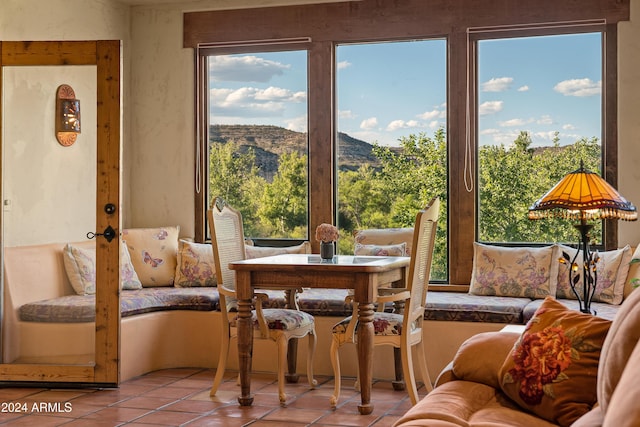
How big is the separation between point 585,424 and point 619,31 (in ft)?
14.7

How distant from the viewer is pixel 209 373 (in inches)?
231

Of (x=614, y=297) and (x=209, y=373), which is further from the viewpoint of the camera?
(x=209, y=373)

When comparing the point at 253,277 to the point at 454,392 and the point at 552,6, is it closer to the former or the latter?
the point at 454,392

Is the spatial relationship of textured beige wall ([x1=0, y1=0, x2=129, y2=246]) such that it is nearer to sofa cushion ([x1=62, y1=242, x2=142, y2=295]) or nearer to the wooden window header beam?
sofa cushion ([x1=62, y1=242, x2=142, y2=295])

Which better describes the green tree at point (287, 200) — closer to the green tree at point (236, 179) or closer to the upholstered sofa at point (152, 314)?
the green tree at point (236, 179)

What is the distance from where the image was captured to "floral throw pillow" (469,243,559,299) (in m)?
5.79

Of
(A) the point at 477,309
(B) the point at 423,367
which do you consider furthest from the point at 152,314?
(A) the point at 477,309

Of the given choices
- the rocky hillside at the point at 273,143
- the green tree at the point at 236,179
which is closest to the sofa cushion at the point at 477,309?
the rocky hillside at the point at 273,143

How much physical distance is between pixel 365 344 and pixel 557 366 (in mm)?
1921

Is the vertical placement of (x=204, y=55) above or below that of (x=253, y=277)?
above

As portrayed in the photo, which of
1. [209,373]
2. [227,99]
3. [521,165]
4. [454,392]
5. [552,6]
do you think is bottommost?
[209,373]

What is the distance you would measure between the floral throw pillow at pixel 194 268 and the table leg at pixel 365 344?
2232 millimetres

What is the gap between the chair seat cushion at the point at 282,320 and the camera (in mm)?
4816


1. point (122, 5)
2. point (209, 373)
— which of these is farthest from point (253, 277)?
point (122, 5)
